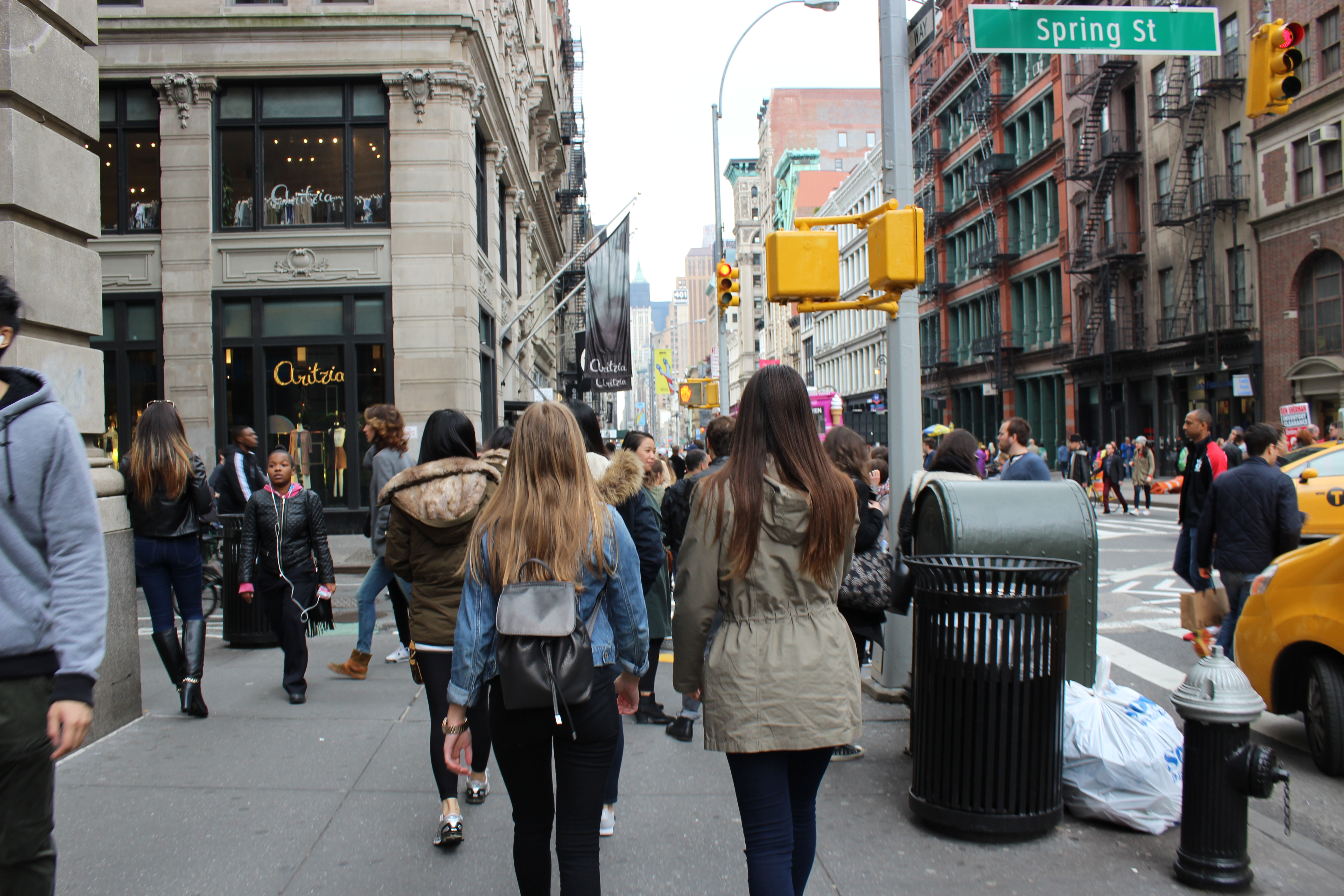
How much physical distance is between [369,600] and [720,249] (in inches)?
699

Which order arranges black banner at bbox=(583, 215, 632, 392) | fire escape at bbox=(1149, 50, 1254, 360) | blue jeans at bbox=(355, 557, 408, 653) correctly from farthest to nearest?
fire escape at bbox=(1149, 50, 1254, 360)
black banner at bbox=(583, 215, 632, 392)
blue jeans at bbox=(355, 557, 408, 653)

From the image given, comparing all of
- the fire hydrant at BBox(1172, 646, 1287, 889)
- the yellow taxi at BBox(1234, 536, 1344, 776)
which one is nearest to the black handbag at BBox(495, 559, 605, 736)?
the fire hydrant at BBox(1172, 646, 1287, 889)

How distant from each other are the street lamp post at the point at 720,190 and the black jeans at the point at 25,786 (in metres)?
15.6

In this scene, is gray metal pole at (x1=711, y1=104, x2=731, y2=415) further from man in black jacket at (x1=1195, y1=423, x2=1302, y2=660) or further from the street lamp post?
man in black jacket at (x1=1195, y1=423, x2=1302, y2=660)

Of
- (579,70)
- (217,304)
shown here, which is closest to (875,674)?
(217,304)

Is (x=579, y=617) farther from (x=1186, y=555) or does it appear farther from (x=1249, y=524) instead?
(x=1186, y=555)

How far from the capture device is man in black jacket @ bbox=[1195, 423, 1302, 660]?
23.6 ft

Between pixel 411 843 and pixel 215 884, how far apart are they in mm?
810

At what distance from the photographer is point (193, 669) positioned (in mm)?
6461

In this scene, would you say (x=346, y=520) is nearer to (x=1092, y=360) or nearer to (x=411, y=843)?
(x=411, y=843)

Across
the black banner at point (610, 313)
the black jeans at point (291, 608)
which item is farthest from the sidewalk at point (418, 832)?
the black banner at point (610, 313)

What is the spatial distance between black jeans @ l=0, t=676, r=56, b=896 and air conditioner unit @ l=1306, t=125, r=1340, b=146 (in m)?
32.2

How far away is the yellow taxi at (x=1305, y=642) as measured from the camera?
17.6 feet

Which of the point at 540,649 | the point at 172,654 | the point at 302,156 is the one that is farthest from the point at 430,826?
the point at 302,156
